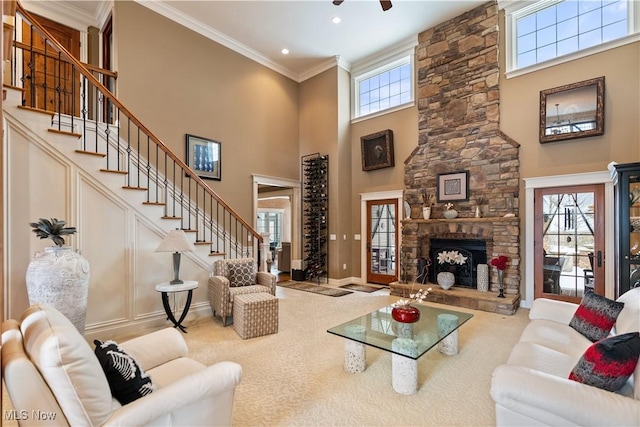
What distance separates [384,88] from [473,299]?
4952mm

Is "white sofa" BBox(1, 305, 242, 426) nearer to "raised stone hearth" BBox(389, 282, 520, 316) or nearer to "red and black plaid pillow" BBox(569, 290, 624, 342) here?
"red and black plaid pillow" BBox(569, 290, 624, 342)

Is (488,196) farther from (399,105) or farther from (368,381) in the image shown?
(368,381)

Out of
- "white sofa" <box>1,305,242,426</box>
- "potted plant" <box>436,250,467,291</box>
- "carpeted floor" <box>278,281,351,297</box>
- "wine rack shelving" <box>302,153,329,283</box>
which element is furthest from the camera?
"wine rack shelving" <box>302,153,329,283</box>

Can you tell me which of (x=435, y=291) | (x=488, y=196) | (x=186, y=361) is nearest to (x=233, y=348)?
(x=186, y=361)

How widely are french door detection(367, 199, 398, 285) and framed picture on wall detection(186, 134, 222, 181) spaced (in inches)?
138

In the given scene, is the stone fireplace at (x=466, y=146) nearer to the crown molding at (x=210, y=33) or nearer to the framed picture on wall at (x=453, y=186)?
the framed picture on wall at (x=453, y=186)

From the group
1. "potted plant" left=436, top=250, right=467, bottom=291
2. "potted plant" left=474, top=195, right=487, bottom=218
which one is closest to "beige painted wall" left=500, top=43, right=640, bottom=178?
"potted plant" left=474, top=195, right=487, bottom=218

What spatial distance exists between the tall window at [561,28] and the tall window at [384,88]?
1.95m

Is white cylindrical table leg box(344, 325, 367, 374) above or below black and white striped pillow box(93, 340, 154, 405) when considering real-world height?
below

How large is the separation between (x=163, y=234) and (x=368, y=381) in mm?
3174

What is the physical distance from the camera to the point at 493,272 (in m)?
5.20

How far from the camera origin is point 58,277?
2836 millimetres

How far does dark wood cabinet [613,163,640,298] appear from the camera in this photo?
3520mm

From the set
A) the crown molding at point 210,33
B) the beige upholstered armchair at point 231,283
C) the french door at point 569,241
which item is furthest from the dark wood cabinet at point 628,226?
the crown molding at point 210,33
